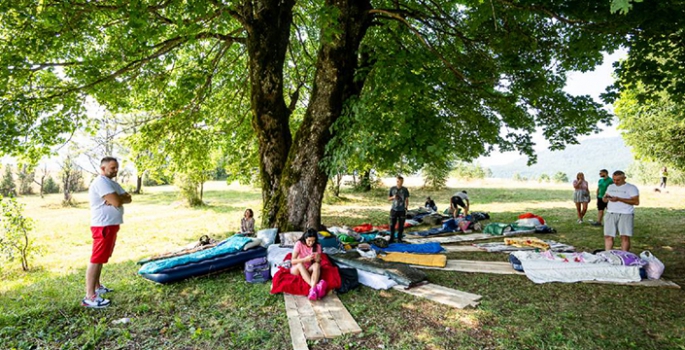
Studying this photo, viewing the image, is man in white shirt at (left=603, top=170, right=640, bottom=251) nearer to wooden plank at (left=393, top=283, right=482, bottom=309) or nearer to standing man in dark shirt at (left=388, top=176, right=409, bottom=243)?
wooden plank at (left=393, top=283, right=482, bottom=309)

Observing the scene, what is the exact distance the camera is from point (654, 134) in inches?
591

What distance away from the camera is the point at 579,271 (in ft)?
18.9

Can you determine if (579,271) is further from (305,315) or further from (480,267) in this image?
(305,315)

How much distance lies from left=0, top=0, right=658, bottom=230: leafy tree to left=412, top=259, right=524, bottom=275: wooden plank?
6.76 ft

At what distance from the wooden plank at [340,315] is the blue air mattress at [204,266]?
2048 mm

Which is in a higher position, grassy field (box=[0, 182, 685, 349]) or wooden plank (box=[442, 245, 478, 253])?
wooden plank (box=[442, 245, 478, 253])

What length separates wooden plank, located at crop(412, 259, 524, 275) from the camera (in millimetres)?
6289

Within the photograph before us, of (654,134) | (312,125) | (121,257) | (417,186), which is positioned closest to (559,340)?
(312,125)

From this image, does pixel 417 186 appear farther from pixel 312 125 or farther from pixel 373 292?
pixel 373 292

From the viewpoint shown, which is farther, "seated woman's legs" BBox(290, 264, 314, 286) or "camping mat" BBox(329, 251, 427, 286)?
"camping mat" BBox(329, 251, 427, 286)

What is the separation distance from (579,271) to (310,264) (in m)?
4.41

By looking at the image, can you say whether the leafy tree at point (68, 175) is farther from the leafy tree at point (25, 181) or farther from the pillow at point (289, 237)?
the pillow at point (289, 237)

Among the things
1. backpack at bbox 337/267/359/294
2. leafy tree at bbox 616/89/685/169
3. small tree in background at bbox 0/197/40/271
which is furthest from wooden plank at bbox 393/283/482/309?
leafy tree at bbox 616/89/685/169

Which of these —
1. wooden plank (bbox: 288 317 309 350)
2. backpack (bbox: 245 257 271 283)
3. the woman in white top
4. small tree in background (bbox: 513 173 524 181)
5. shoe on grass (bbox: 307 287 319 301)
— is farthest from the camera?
small tree in background (bbox: 513 173 524 181)
